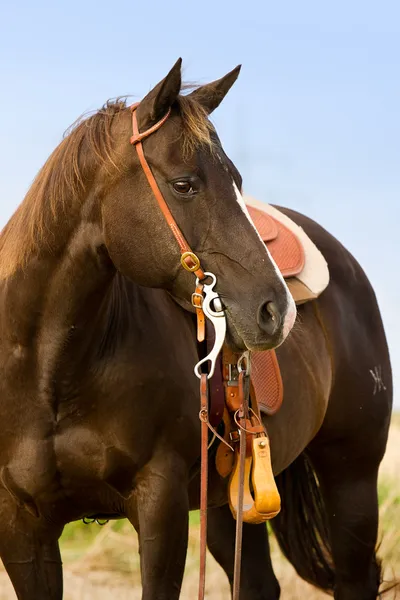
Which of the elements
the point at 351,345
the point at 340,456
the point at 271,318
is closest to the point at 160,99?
the point at 271,318

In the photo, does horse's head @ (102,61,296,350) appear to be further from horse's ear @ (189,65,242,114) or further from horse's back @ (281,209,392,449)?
horse's back @ (281,209,392,449)

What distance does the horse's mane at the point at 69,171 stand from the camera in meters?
3.67

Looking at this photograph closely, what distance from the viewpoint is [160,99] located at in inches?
142

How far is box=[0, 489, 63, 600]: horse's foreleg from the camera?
4.14 m

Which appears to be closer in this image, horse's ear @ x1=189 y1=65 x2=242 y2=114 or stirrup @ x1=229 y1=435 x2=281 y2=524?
horse's ear @ x1=189 y1=65 x2=242 y2=114

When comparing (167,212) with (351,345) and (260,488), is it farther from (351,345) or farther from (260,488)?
(351,345)

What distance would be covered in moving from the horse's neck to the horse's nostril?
617 millimetres

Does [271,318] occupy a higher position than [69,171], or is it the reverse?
[69,171]

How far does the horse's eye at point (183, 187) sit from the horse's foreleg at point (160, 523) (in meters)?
1.00

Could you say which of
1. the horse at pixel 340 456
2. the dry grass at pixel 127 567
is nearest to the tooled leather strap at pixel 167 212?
the horse at pixel 340 456

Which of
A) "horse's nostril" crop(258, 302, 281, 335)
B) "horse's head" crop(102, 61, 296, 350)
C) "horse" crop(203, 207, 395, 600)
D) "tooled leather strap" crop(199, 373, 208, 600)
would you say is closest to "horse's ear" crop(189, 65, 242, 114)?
"horse's head" crop(102, 61, 296, 350)

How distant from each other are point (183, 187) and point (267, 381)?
1.31 m

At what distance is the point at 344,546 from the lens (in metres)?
5.60

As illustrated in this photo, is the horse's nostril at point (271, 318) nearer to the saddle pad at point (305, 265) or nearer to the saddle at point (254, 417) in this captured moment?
the saddle at point (254, 417)
